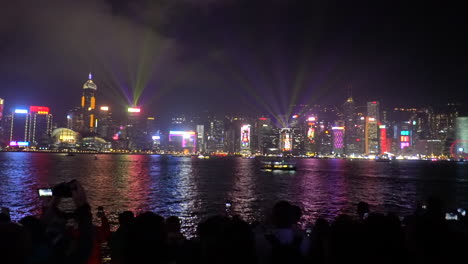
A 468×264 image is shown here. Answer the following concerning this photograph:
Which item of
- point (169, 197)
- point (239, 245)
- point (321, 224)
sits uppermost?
point (239, 245)

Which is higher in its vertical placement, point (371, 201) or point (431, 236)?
point (431, 236)

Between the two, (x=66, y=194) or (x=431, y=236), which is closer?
(x=431, y=236)

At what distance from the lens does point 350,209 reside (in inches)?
1310

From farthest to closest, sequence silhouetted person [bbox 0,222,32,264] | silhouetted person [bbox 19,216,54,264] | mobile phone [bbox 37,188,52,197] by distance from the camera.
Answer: mobile phone [bbox 37,188,52,197], silhouetted person [bbox 19,216,54,264], silhouetted person [bbox 0,222,32,264]

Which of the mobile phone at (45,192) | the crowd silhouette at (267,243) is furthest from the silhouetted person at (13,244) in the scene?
the mobile phone at (45,192)

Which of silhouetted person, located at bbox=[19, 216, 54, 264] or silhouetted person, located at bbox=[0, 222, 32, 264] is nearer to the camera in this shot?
silhouetted person, located at bbox=[0, 222, 32, 264]

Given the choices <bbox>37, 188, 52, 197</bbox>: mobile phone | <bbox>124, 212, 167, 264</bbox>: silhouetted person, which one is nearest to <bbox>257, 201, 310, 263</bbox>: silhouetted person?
<bbox>124, 212, 167, 264</bbox>: silhouetted person

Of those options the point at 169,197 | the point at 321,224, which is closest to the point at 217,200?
the point at 169,197

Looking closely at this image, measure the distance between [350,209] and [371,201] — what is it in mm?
8198

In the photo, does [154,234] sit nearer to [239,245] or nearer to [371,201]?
[239,245]

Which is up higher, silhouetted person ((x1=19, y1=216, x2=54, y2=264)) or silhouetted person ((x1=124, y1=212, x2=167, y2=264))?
silhouetted person ((x1=124, y1=212, x2=167, y2=264))

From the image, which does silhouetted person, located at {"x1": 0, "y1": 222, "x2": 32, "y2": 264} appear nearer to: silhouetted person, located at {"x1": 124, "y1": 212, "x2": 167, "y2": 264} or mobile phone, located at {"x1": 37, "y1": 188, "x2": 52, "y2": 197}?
silhouetted person, located at {"x1": 124, "y1": 212, "x2": 167, "y2": 264}

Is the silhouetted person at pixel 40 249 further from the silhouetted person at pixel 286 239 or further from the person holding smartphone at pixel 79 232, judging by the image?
the silhouetted person at pixel 286 239

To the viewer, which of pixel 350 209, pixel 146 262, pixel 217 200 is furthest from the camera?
pixel 217 200
